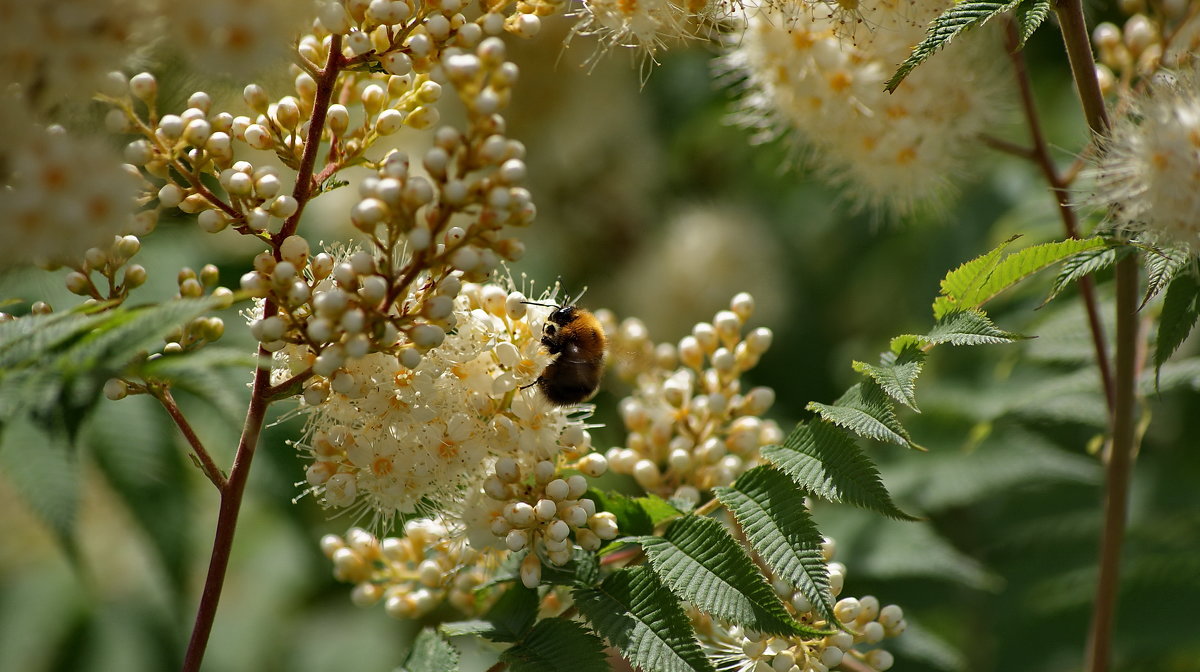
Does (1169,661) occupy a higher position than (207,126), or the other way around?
(207,126)

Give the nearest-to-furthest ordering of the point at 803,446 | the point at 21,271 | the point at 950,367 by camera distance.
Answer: the point at 21,271
the point at 803,446
the point at 950,367

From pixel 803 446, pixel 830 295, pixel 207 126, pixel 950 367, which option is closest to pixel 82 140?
pixel 207 126

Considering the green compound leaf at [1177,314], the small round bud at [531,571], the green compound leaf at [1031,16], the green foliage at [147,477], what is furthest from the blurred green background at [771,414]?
the green compound leaf at [1031,16]

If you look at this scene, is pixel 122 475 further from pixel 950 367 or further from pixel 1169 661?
pixel 1169 661

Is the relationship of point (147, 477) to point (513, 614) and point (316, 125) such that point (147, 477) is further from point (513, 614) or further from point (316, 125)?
point (316, 125)

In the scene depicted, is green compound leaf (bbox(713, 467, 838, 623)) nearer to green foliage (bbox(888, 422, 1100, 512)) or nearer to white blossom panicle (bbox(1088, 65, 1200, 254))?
white blossom panicle (bbox(1088, 65, 1200, 254))

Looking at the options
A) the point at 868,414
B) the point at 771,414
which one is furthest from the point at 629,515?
the point at 771,414

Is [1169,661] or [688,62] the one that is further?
[688,62]
